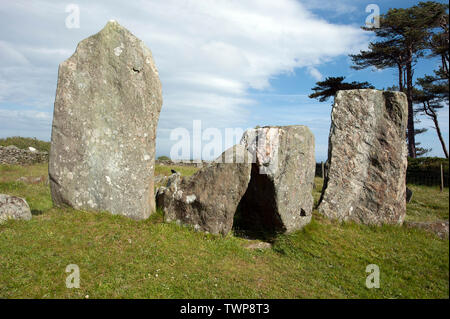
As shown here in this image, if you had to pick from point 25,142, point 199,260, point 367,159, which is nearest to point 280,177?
point 199,260

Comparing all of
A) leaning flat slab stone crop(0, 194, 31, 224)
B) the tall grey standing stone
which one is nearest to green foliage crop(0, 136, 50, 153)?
leaning flat slab stone crop(0, 194, 31, 224)

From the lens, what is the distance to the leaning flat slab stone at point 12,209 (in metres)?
7.91

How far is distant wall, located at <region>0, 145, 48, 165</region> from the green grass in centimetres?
1707

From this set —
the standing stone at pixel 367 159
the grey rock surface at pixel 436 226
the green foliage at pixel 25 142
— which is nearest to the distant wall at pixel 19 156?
the green foliage at pixel 25 142

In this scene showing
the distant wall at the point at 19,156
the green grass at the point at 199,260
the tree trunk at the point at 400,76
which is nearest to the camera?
the green grass at the point at 199,260

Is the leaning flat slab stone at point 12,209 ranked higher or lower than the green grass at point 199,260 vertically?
higher

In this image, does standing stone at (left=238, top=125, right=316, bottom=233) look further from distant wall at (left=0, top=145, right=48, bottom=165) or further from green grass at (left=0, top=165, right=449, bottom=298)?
distant wall at (left=0, top=145, right=48, bottom=165)

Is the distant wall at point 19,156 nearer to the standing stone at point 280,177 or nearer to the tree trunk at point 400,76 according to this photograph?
the standing stone at point 280,177

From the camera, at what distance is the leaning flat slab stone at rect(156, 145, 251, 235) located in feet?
24.8

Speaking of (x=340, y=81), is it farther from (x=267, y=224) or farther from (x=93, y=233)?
(x=93, y=233)

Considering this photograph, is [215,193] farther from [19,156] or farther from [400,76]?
[400,76]

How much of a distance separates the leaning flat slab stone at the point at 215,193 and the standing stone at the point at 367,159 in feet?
9.89

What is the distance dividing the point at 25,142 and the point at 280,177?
89.5ft
